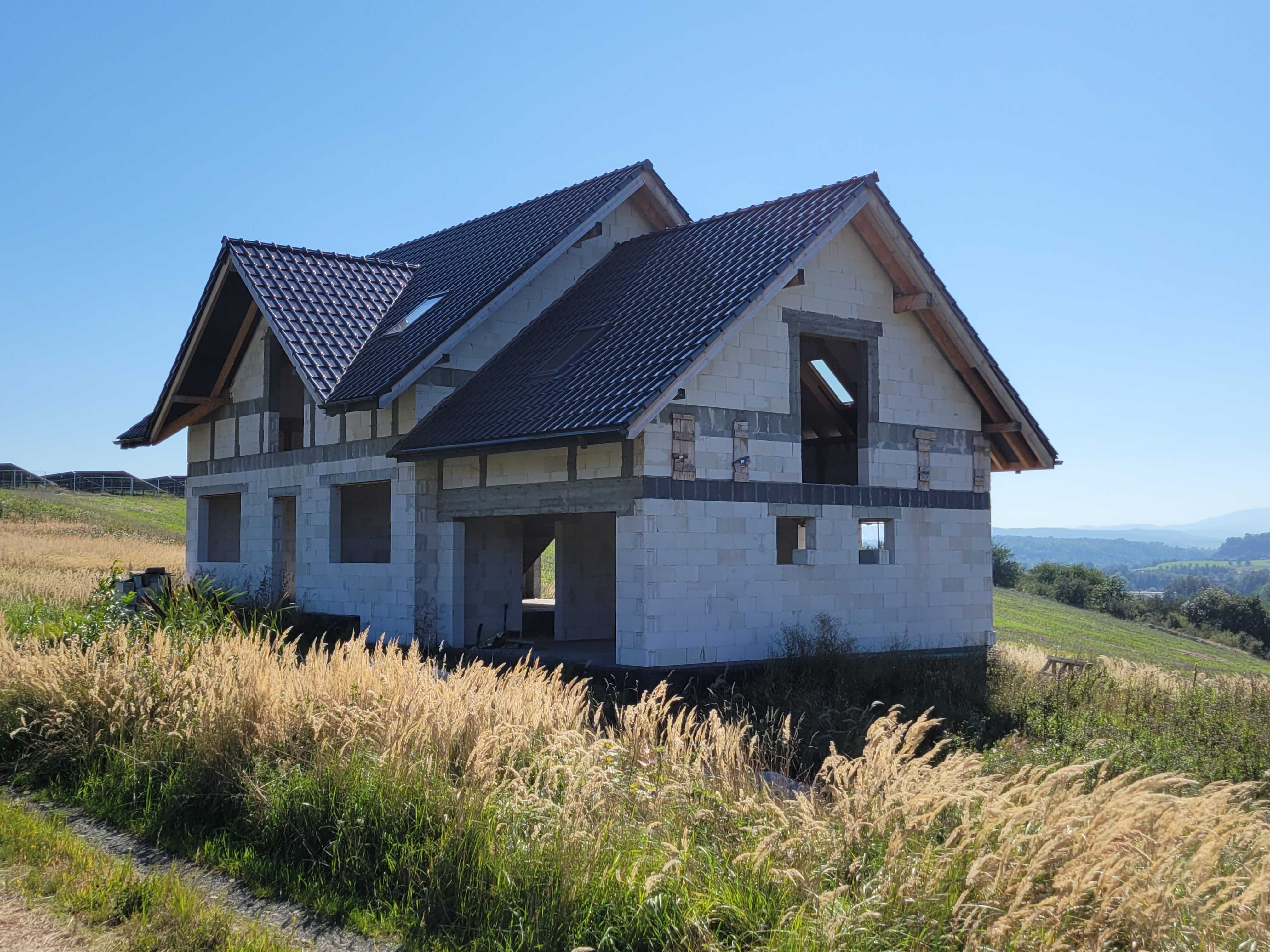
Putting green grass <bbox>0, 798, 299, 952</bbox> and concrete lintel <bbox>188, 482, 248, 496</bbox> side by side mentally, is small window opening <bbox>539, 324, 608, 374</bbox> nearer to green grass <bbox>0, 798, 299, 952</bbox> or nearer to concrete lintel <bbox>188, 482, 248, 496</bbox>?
concrete lintel <bbox>188, 482, 248, 496</bbox>

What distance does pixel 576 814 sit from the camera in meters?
6.25

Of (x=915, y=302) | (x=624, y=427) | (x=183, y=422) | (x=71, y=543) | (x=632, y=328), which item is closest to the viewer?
(x=624, y=427)

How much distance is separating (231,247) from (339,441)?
408 centimetres

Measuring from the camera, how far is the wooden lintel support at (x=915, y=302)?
1709 cm

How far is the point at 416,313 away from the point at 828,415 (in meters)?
7.38

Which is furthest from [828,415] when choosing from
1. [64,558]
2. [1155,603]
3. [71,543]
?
[1155,603]

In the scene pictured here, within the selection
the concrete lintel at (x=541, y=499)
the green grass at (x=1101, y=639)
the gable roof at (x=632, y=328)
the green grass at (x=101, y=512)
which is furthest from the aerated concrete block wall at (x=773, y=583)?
the green grass at (x=101, y=512)

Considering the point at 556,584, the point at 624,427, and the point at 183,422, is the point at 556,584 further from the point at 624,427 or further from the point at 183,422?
the point at 183,422

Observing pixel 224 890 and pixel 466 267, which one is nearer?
pixel 224 890

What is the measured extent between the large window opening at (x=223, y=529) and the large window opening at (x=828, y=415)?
12.0 m

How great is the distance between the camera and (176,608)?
12.1 meters

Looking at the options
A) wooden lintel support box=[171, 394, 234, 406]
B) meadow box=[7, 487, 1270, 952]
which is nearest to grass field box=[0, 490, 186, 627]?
wooden lintel support box=[171, 394, 234, 406]

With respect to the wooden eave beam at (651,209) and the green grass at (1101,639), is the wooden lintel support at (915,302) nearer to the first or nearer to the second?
the wooden eave beam at (651,209)

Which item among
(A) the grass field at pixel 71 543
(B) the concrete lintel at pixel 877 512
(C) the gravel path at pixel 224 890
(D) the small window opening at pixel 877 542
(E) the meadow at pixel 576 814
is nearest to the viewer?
(E) the meadow at pixel 576 814
